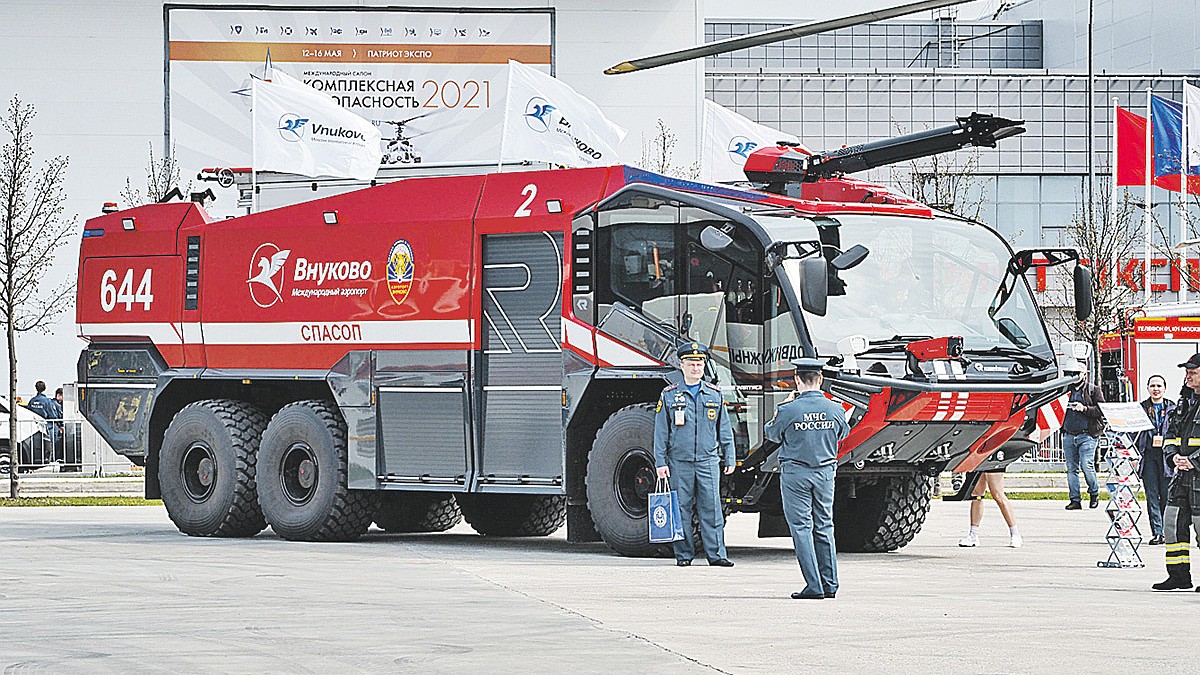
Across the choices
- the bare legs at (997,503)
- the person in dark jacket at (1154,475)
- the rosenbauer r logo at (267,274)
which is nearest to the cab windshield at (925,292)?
the bare legs at (997,503)

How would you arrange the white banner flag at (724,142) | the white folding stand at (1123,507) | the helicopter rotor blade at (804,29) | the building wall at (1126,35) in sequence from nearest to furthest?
the helicopter rotor blade at (804,29) < the white folding stand at (1123,507) < the white banner flag at (724,142) < the building wall at (1126,35)

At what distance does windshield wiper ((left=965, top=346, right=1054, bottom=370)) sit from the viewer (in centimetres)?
1627

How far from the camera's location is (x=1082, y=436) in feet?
81.0

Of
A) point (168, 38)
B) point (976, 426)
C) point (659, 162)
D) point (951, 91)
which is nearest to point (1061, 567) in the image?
point (976, 426)

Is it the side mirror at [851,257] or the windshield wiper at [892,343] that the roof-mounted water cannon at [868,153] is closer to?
the side mirror at [851,257]

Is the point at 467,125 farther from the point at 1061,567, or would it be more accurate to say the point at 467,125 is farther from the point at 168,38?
the point at 1061,567

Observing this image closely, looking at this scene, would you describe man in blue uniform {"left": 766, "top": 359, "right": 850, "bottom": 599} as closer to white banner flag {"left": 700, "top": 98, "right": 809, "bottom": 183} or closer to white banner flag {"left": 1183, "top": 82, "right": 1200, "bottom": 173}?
white banner flag {"left": 700, "top": 98, "right": 809, "bottom": 183}

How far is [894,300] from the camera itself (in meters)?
16.0

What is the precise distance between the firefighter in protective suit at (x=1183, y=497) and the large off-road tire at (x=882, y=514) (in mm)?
3559

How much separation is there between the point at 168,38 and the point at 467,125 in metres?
8.02

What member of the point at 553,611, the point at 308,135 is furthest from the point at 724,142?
the point at 553,611

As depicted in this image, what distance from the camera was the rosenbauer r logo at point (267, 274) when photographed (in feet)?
62.4

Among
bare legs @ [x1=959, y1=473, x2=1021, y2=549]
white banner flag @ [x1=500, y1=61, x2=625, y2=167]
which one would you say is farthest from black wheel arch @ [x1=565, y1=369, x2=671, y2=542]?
white banner flag @ [x1=500, y1=61, x2=625, y2=167]

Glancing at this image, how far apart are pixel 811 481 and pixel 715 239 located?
10.7ft
